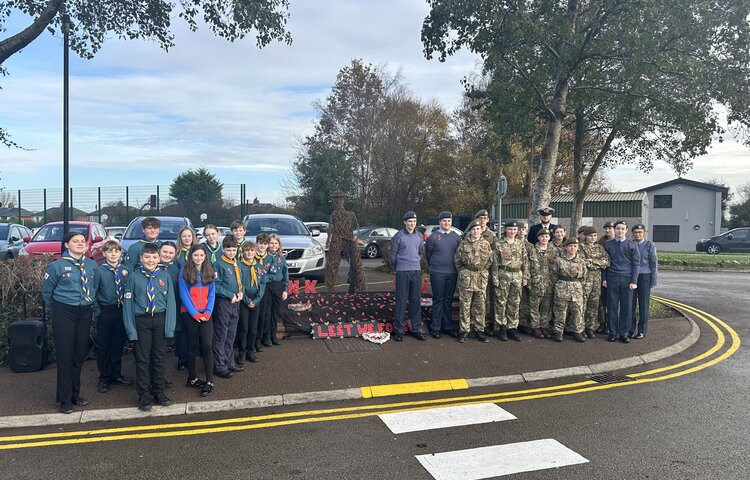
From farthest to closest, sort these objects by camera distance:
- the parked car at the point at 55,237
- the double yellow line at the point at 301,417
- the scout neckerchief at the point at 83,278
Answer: the parked car at the point at 55,237 → the scout neckerchief at the point at 83,278 → the double yellow line at the point at 301,417

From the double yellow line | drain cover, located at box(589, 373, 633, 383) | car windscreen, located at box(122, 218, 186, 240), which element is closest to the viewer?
the double yellow line

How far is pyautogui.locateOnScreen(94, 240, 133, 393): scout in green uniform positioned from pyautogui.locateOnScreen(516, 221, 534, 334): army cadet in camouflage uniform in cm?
566

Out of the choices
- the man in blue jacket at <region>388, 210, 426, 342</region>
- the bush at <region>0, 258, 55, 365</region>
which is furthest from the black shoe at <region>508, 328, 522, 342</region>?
the bush at <region>0, 258, 55, 365</region>

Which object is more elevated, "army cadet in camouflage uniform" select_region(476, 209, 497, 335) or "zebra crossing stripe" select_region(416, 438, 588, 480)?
"army cadet in camouflage uniform" select_region(476, 209, 497, 335)

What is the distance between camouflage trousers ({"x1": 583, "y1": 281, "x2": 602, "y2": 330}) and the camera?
28.0 feet

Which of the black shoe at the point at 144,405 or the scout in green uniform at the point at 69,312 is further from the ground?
the scout in green uniform at the point at 69,312

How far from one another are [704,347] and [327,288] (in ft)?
21.6

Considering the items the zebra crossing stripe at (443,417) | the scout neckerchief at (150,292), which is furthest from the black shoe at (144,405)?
the zebra crossing stripe at (443,417)

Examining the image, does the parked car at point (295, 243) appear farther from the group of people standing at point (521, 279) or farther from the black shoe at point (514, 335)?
the black shoe at point (514, 335)

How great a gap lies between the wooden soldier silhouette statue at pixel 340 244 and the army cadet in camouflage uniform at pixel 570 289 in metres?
3.86

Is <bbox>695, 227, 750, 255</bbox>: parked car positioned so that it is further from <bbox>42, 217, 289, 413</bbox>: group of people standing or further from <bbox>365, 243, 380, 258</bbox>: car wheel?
<bbox>42, 217, 289, 413</bbox>: group of people standing

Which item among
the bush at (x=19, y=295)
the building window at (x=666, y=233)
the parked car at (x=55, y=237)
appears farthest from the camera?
the building window at (x=666, y=233)

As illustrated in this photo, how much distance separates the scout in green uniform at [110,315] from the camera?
5695 mm

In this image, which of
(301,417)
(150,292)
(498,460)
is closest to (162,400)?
(150,292)
